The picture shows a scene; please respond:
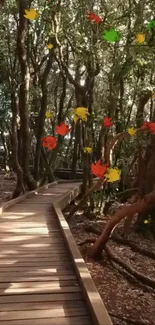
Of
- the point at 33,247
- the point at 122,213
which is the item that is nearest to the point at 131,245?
the point at 122,213

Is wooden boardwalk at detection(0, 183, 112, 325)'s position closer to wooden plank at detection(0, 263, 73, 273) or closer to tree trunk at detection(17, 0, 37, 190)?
wooden plank at detection(0, 263, 73, 273)

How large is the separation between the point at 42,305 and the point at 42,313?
0.20 metres

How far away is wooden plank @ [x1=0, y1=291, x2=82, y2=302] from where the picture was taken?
420 centimetres

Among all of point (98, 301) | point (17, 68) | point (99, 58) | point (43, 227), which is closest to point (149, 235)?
point (43, 227)

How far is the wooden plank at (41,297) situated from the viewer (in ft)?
13.8

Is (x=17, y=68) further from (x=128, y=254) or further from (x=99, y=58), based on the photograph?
(x=128, y=254)

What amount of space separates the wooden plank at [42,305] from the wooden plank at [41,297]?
7cm

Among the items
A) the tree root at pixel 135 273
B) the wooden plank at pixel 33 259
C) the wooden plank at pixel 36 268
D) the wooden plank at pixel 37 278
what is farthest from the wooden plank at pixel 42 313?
the tree root at pixel 135 273

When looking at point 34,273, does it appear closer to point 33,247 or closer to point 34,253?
point 34,253

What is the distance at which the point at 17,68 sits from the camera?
16.3 meters

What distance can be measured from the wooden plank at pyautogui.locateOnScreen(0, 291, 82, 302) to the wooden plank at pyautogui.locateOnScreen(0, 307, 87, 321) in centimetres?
23

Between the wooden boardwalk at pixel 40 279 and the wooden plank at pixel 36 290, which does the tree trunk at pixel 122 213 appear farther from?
the wooden plank at pixel 36 290

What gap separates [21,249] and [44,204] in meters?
4.49

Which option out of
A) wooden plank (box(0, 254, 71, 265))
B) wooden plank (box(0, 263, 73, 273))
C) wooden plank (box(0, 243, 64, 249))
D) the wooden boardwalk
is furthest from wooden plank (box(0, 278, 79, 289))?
wooden plank (box(0, 243, 64, 249))
